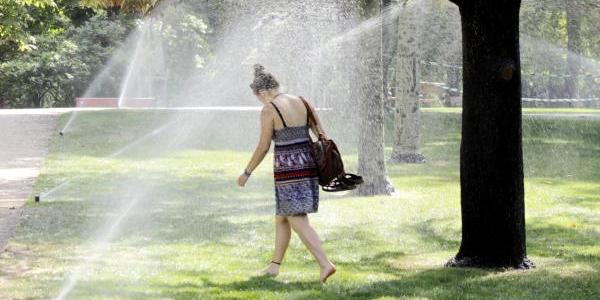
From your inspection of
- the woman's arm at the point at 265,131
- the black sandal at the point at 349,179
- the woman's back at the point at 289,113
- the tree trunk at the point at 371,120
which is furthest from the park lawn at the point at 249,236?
the woman's back at the point at 289,113

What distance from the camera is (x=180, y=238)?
31.2 ft

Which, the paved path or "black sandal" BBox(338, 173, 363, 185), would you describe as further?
the paved path

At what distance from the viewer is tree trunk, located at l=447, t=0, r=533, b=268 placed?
7.56 meters

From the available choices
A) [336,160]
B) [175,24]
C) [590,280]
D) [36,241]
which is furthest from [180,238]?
[175,24]

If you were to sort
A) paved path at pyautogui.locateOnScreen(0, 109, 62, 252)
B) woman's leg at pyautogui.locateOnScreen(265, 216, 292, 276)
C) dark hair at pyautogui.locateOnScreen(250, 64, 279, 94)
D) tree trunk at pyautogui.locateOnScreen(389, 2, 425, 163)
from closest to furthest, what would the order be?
dark hair at pyautogui.locateOnScreen(250, 64, 279, 94)
woman's leg at pyautogui.locateOnScreen(265, 216, 292, 276)
paved path at pyautogui.locateOnScreen(0, 109, 62, 252)
tree trunk at pyautogui.locateOnScreen(389, 2, 425, 163)

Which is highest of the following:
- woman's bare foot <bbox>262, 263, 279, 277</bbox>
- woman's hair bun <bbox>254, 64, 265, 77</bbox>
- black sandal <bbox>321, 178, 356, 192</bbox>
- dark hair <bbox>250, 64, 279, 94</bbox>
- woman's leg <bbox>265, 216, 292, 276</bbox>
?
woman's hair bun <bbox>254, 64, 265, 77</bbox>

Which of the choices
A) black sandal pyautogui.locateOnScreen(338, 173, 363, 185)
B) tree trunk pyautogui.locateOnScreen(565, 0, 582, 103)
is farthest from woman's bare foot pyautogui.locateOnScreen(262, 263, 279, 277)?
tree trunk pyautogui.locateOnScreen(565, 0, 582, 103)

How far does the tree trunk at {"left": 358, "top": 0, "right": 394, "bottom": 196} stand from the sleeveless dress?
18.3 ft

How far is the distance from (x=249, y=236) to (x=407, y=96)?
8121 mm

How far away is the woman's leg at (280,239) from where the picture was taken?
7363mm

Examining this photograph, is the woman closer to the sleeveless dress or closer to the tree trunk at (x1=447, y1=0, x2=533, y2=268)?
the sleeveless dress

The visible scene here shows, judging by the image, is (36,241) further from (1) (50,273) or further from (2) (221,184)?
(2) (221,184)

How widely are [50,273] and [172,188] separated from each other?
5.94 m

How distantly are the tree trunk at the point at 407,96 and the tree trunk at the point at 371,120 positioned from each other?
4.11 m
